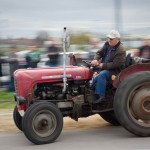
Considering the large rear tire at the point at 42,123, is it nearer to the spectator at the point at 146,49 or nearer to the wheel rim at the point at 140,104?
the wheel rim at the point at 140,104

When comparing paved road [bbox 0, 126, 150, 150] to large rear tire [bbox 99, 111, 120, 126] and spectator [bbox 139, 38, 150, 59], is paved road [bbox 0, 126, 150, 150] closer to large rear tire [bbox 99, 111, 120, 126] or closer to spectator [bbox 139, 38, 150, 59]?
large rear tire [bbox 99, 111, 120, 126]

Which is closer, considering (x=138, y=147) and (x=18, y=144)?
(x=138, y=147)

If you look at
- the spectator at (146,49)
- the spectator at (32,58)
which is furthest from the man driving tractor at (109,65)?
the spectator at (32,58)

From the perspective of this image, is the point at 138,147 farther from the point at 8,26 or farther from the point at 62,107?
the point at 8,26

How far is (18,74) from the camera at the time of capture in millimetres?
7219

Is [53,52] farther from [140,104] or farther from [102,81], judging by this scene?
[140,104]

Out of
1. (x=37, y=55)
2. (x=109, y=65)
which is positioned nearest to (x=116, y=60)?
(x=109, y=65)

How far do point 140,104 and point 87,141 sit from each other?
3.29 ft

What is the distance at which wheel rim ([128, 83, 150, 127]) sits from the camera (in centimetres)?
718

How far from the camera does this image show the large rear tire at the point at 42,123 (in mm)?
6793

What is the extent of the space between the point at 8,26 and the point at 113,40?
5.37 metres

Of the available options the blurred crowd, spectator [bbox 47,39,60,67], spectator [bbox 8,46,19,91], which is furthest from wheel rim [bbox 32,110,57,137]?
spectator [bbox 8,46,19,91]

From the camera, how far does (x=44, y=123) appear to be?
696 cm

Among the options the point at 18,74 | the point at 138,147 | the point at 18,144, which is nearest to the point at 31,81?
the point at 18,74
